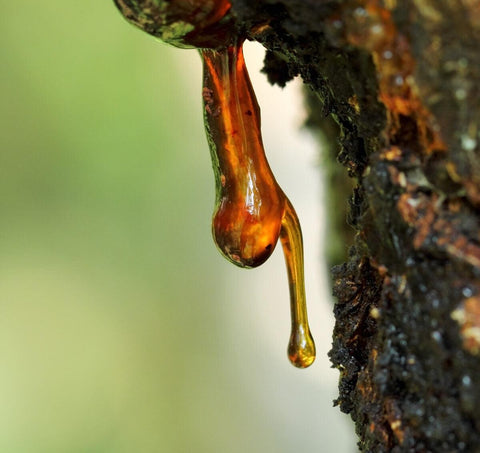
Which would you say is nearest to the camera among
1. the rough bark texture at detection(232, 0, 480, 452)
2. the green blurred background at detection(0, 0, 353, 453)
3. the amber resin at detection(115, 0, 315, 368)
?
the rough bark texture at detection(232, 0, 480, 452)

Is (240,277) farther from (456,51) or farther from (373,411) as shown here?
(456,51)

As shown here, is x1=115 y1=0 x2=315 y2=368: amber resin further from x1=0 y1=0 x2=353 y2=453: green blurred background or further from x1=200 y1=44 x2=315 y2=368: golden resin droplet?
x1=0 y1=0 x2=353 y2=453: green blurred background

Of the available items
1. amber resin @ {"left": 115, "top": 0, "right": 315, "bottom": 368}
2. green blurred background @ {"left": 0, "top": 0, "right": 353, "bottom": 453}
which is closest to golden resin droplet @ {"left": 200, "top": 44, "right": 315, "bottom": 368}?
amber resin @ {"left": 115, "top": 0, "right": 315, "bottom": 368}

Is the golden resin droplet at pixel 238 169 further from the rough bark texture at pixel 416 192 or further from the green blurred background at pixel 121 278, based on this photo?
the green blurred background at pixel 121 278

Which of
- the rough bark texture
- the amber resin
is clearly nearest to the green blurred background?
the amber resin

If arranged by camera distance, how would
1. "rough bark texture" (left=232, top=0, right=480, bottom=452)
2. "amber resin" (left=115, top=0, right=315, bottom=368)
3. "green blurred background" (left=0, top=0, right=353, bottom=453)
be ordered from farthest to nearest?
"green blurred background" (left=0, top=0, right=353, bottom=453)
"amber resin" (left=115, top=0, right=315, bottom=368)
"rough bark texture" (left=232, top=0, right=480, bottom=452)

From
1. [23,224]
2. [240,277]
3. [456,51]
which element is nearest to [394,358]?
[456,51]

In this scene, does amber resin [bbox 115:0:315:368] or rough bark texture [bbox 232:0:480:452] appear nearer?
rough bark texture [bbox 232:0:480:452]
